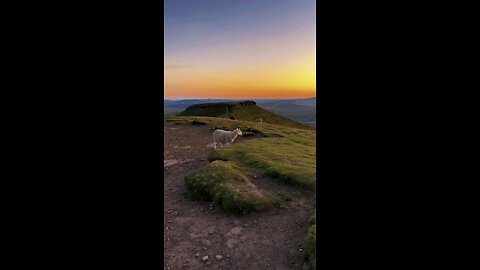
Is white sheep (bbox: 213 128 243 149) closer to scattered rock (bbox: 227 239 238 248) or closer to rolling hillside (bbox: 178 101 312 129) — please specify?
scattered rock (bbox: 227 239 238 248)

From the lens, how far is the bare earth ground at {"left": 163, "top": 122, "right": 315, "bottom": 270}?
18.6ft

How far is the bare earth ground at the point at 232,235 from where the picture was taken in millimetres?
5684

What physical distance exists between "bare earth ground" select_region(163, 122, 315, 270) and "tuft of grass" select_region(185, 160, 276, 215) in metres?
0.25

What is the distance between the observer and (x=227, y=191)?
27.5 feet

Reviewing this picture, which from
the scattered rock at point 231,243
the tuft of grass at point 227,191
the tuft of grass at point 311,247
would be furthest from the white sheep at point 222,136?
the tuft of grass at point 311,247

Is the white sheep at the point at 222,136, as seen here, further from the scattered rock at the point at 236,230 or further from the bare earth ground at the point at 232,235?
the scattered rock at the point at 236,230

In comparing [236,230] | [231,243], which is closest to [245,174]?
[236,230]

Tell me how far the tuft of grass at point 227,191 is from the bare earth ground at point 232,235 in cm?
25

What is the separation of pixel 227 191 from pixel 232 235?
192cm
